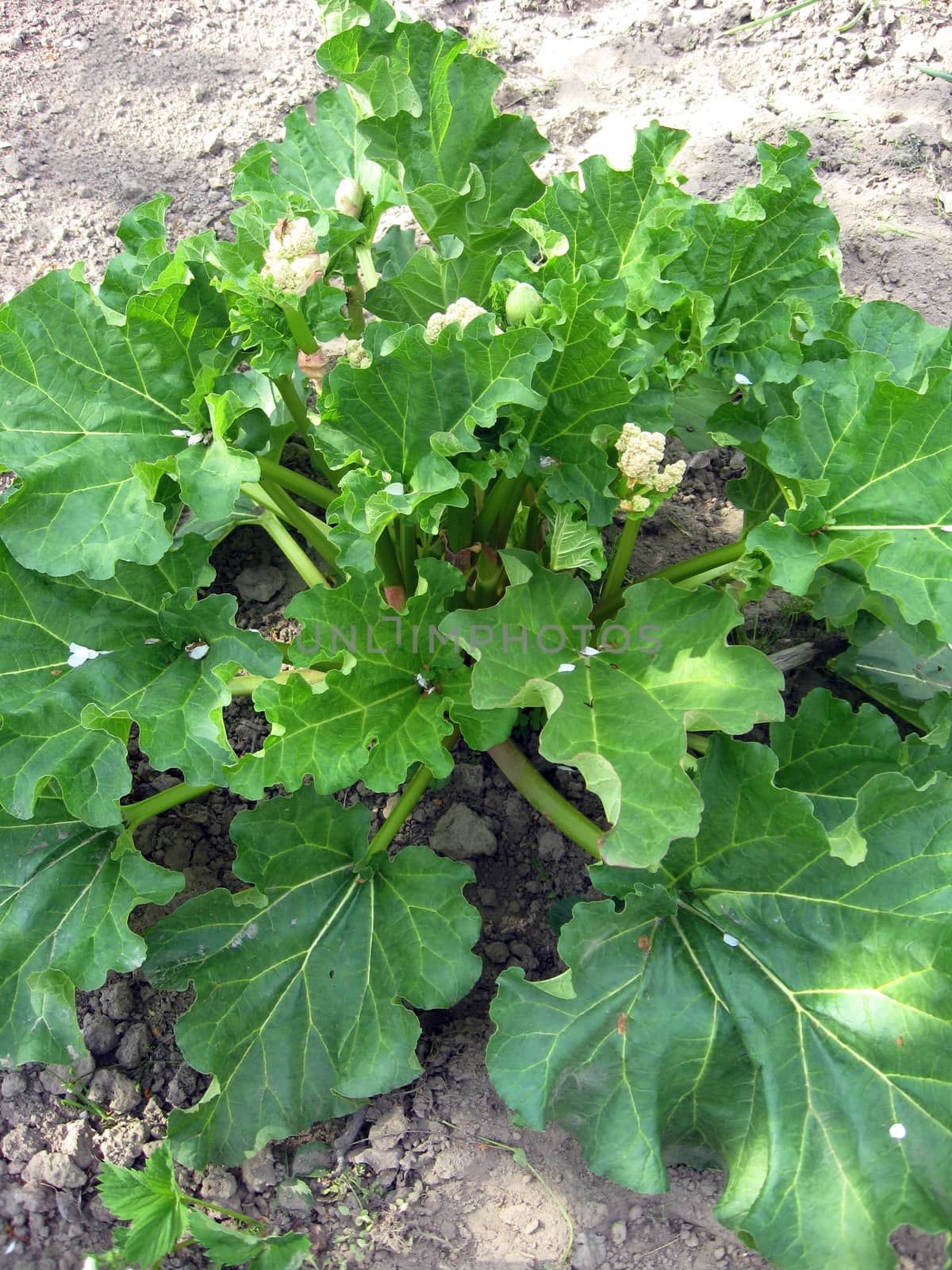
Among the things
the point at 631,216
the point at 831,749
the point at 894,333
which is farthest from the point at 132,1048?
the point at 894,333

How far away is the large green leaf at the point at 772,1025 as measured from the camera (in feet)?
6.67

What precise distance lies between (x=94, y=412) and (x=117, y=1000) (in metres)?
1.39

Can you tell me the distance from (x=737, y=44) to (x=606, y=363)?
2.52 m

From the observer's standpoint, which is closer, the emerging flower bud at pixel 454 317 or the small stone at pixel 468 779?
the emerging flower bud at pixel 454 317

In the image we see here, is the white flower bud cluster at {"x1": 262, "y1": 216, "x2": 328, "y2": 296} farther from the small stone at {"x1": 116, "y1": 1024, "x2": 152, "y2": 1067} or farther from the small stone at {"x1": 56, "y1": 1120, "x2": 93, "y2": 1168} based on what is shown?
the small stone at {"x1": 56, "y1": 1120, "x2": 93, "y2": 1168}

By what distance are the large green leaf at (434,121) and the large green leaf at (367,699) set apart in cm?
88

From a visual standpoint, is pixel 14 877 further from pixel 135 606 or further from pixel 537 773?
pixel 537 773

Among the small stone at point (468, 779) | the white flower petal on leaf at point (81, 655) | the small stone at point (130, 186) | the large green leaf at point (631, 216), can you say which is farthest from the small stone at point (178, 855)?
the small stone at point (130, 186)

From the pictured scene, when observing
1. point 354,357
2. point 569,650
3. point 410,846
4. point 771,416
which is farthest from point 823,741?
point 354,357

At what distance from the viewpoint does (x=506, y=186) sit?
2.66m

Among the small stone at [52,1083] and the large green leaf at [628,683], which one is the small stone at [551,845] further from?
the small stone at [52,1083]

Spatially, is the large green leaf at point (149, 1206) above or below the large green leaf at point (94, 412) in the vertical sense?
below

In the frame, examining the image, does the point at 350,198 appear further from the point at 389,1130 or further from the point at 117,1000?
the point at 389,1130

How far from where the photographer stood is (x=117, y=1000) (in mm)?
2545
